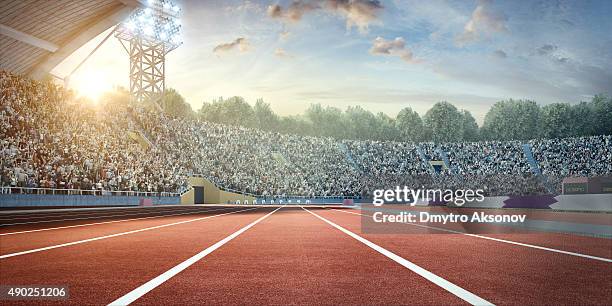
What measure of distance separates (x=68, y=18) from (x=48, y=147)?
42.8 ft

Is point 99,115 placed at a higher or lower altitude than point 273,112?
lower

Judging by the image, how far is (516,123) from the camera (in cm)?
12412

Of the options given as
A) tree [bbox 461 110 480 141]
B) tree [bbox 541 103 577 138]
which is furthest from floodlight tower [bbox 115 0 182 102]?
tree [bbox 541 103 577 138]

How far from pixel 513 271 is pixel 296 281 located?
2.76 metres

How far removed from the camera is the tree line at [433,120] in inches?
4673

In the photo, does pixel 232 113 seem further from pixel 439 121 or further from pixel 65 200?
pixel 65 200

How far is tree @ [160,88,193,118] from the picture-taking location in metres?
130

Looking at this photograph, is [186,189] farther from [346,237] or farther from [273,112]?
[273,112]

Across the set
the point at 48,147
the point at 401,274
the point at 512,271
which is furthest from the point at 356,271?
the point at 48,147

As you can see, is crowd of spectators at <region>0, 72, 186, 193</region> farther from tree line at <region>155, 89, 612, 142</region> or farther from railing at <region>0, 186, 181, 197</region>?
tree line at <region>155, 89, 612, 142</region>

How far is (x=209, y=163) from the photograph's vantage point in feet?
187

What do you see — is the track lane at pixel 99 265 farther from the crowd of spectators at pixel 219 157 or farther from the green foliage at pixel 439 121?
the green foliage at pixel 439 121

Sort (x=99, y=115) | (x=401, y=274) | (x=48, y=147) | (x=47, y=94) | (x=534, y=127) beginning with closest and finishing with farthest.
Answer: (x=401, y=274) < (x=48, y=147) < (x=47, y=94) < (x=99, y=115) < (x=534, y=127)

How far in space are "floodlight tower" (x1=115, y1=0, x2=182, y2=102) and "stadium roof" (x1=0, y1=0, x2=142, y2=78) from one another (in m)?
26.7
